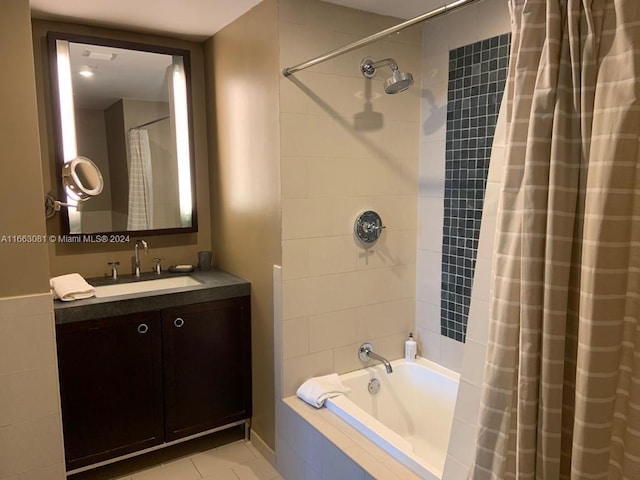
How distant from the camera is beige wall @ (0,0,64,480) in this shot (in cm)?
197

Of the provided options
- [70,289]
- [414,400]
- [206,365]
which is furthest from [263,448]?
[70,289]

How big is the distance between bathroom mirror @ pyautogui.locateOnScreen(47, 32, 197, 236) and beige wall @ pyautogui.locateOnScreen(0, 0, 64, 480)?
1.82 feet

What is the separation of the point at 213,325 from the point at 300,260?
0.64m

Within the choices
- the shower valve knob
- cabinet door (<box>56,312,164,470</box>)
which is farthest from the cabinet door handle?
the shower valve knob

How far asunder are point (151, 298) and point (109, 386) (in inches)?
18.4

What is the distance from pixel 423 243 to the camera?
107 inches

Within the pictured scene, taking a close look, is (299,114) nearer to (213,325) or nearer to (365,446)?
(213,325)

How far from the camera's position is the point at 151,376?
246cm

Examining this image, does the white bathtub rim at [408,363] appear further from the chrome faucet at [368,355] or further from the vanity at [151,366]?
the vanity at [151,366]

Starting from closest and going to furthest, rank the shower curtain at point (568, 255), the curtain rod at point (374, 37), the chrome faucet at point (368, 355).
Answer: the shower curtain at point (568, 255), the curtain rod at point (374, 37), the chrome faucet at point (368, 355)

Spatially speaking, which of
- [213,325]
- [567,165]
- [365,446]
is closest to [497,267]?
[567,165]

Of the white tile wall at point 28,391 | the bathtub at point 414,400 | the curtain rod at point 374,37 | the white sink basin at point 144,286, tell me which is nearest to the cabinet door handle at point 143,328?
the white sink basin at point 144,286

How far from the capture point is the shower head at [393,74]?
7.13ft

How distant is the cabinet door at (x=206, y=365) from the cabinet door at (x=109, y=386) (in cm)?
7
